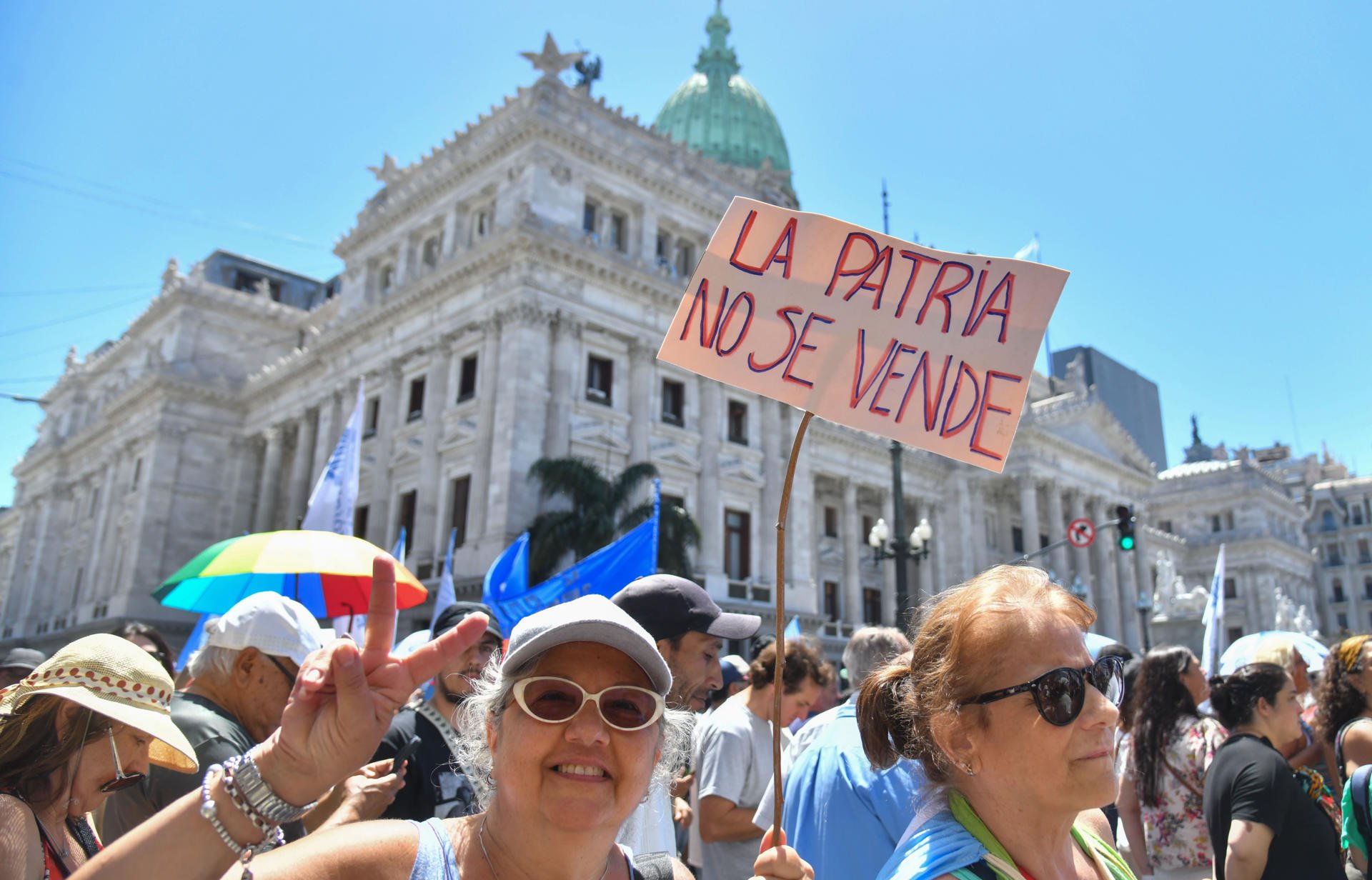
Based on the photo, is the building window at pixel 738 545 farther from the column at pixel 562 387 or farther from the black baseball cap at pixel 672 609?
the black baseball cap at pixel 672 609

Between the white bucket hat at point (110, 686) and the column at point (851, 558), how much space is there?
1321 inches

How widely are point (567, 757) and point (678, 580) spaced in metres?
2.21

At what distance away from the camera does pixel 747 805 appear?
4.33 metres

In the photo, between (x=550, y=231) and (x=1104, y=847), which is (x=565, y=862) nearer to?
(x=1104, y=847)

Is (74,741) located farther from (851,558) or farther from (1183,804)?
(851,558)

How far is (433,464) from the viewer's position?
23.7 metres

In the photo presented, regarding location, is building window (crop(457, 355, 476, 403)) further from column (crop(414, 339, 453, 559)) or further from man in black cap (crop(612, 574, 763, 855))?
man in black cap (crop(612, 574, 763, 855))

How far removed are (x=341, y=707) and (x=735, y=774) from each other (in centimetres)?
301

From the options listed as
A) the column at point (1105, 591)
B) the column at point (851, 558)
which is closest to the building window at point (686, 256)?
the column at point (851, 558)

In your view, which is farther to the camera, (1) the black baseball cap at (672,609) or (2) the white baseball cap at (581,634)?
(1) the black baseball cap at (672,609)

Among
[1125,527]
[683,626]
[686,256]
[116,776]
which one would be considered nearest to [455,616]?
[683,626]

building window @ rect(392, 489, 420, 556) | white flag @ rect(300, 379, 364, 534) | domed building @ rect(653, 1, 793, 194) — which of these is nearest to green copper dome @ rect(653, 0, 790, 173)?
domed building @ rect(653, 1, 793, 194)

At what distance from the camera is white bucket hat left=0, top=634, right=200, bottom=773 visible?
8.35ft

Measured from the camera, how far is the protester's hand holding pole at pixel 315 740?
1543 millimetres
